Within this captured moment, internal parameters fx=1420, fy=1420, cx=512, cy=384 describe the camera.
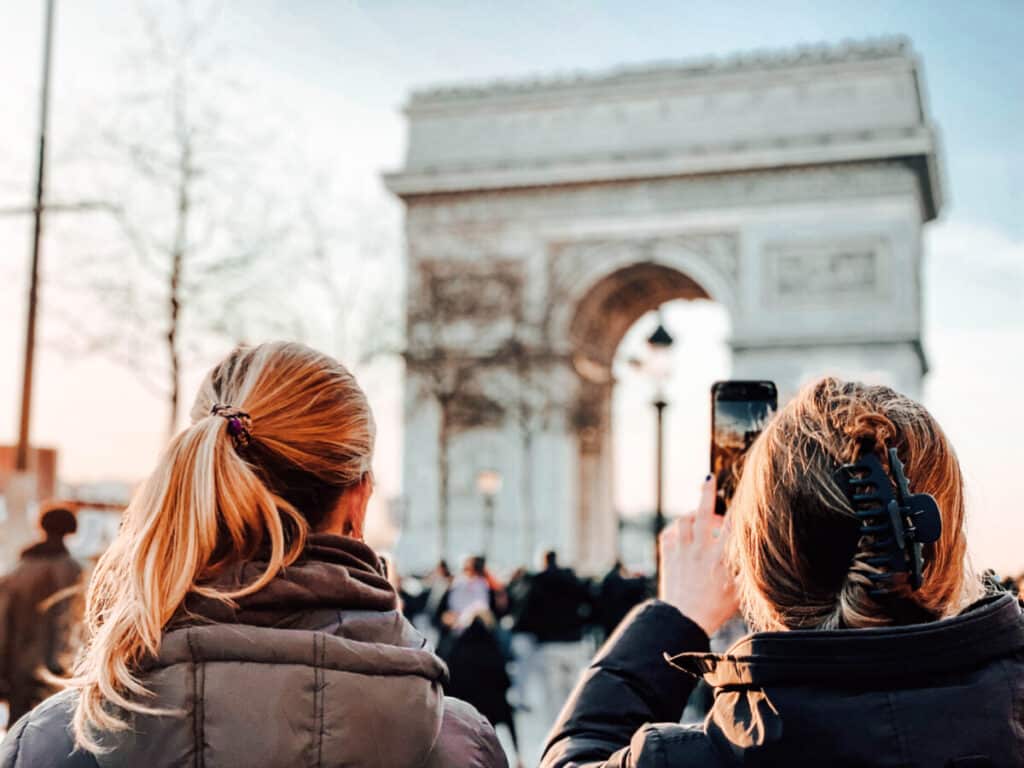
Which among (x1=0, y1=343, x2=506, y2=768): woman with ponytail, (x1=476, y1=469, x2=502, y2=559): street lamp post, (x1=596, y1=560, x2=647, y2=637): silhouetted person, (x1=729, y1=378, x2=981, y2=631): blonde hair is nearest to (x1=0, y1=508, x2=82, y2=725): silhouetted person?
(x1=0, y1=343, x2=506, y2=768): woman with ponytail

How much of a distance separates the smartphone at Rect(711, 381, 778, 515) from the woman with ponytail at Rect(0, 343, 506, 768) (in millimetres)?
596

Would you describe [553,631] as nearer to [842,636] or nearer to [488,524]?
[842,636]

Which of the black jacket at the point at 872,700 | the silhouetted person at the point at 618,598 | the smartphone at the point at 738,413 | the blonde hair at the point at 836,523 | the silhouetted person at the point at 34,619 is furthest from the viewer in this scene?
the silhouetted person at the point at 618,598

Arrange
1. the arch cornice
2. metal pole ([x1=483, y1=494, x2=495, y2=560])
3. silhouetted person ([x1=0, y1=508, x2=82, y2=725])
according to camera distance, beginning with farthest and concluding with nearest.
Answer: the arch cornice
metal pole ([x1=483, y1=494, x2=495, y2=560])
silhouetted person ([x1=0, y1=508, x2=82, y2=725])

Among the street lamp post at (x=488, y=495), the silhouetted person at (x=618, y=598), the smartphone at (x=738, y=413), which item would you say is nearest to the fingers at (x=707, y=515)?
the smartphone at (x=738, y=413)

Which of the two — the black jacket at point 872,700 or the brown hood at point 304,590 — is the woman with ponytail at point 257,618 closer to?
the brown hood at point 304,590

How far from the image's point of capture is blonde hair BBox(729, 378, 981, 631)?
181cm

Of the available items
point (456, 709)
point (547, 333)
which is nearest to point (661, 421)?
point (456, 709)

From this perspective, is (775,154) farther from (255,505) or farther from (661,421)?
A: (255,505)

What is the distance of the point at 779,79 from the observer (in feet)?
107

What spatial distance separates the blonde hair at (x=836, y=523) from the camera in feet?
5.95

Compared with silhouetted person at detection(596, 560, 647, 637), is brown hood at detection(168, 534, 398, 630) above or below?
above

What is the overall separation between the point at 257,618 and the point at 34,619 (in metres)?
5.29

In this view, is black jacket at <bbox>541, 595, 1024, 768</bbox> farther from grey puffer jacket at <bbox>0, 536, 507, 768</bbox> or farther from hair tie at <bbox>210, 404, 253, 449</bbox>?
hair tie at <bbox>210, 404, 253, 449</bbox>
